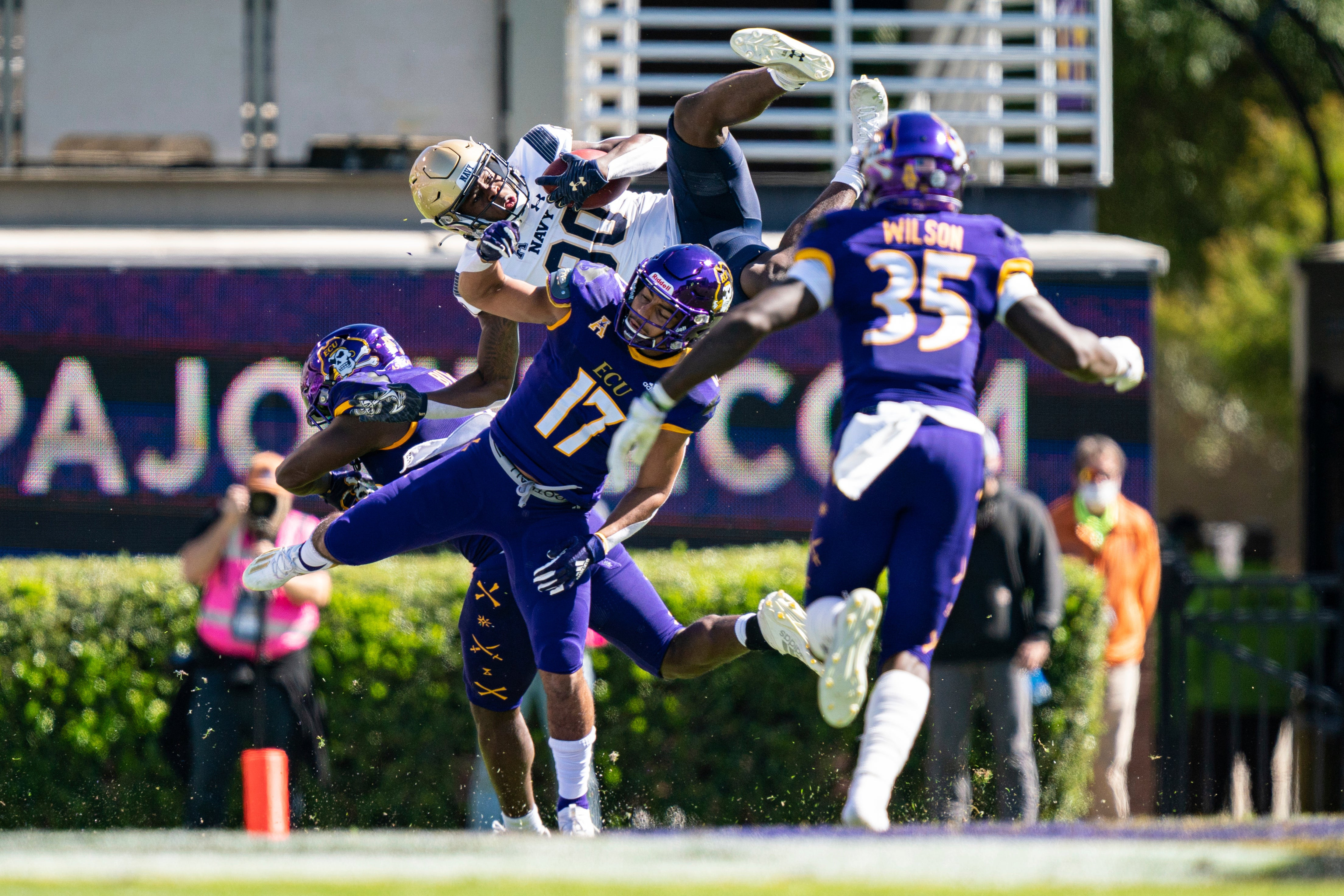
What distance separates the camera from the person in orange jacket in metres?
8.91

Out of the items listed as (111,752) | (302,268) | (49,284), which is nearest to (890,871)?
(111,752)

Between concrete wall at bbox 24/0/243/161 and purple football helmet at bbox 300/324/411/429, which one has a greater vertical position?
concrete wall at bbox 24/0/243/161

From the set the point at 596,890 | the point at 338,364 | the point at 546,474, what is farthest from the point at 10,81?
the point at 596,890

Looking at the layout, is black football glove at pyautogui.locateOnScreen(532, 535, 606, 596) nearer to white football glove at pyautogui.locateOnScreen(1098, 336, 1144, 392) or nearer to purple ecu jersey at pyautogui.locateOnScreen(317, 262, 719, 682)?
purple ecu jersey at pyautogui.locateOnScreen(317, 262, 719, 682)

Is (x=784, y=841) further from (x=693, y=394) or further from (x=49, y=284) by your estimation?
(x=49, y=284)

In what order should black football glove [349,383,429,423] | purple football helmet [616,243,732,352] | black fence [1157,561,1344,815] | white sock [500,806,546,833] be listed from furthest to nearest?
black fence [1157,561,1344,815]
white sock [500,806,546,833]
black football glove [349,383,429,423]
purple football helmet [616,243,732,352]

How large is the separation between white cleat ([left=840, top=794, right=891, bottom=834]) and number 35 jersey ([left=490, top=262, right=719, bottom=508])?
1.61 m

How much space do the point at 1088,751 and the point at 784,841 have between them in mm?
4228

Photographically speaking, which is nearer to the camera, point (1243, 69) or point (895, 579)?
point (895, 579)

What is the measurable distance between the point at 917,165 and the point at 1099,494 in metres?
4.26

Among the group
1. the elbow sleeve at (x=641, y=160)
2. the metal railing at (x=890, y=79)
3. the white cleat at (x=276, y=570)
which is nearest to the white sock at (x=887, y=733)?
the white cleat at (x=276, y=570)

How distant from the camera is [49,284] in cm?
1030

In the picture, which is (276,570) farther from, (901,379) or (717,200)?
(901,379)

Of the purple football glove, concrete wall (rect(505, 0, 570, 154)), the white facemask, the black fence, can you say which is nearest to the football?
the purple football glove
